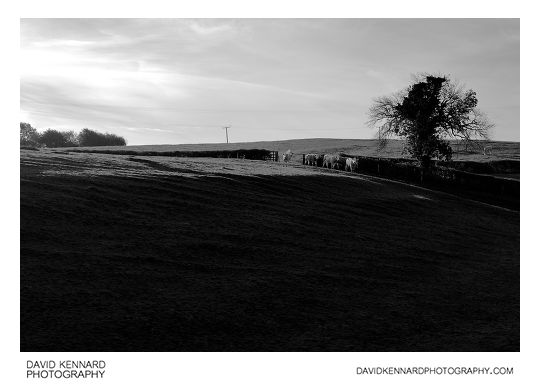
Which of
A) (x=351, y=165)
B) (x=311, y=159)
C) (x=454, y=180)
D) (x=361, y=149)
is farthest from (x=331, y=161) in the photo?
(x=361, y=149)

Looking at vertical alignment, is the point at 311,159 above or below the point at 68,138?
below

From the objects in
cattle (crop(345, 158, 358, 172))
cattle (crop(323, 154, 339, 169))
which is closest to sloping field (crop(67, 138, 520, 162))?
cattle (crop(323, 154, 339, 169))

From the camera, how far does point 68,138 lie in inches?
4023

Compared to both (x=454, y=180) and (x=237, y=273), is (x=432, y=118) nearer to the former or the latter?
(x=454, y=180)

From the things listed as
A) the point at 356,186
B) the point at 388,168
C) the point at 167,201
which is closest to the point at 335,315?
the point at 167,201

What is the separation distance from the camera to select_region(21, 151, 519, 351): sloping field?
9.09 m

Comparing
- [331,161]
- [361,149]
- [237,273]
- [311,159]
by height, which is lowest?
[237,273]

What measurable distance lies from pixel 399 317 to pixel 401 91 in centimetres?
4409

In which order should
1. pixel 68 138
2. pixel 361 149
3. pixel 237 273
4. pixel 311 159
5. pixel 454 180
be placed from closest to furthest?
pixel 237 273, pixel 454 180, pixel 311 159, pixel 361 149, pixel 68 138

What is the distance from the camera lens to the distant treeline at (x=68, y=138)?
92.8 meters

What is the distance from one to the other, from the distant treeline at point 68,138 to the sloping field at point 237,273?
76.6 m

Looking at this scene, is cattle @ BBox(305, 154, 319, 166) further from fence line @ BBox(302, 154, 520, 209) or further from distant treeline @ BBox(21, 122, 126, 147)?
distant treeline @ BBox(21, 122, 126, 147)

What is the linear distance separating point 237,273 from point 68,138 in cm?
9751

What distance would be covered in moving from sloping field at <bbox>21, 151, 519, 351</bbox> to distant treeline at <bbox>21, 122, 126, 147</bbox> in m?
76.6
